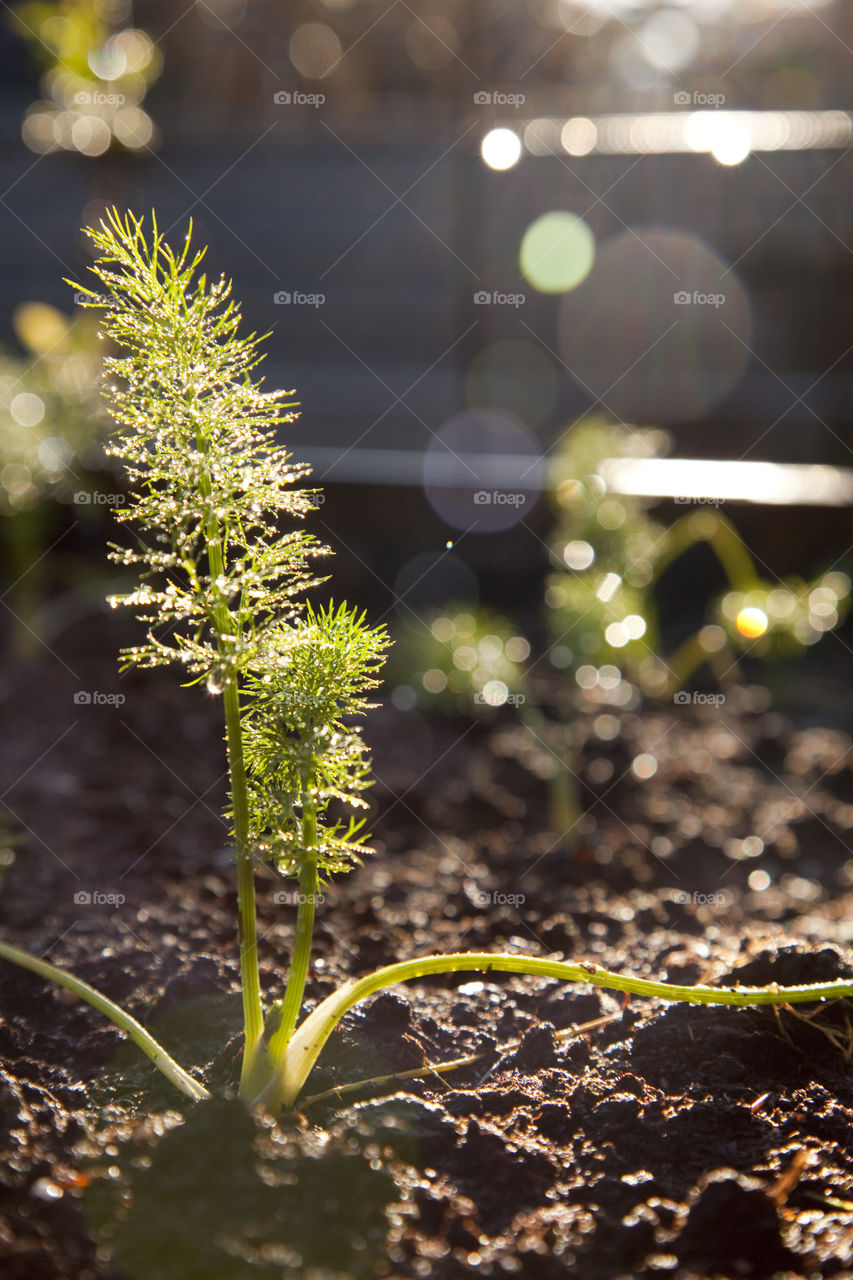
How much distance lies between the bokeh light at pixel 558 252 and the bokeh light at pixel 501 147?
130 cm

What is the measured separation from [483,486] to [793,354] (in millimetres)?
4869

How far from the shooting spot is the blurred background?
4.37m

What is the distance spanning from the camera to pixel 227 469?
4.16 ft

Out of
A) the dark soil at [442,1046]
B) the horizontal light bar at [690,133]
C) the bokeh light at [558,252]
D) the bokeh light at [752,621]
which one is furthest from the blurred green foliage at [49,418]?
the bokeh light at [558,252]

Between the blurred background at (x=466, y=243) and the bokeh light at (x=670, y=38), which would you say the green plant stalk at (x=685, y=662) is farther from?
the bokeh light at (x=670, y=38)

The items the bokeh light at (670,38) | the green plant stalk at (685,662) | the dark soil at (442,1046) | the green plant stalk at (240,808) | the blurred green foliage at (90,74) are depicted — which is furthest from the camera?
the bokeh light at (670,38)

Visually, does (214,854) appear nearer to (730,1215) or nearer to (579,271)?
(730,1215)

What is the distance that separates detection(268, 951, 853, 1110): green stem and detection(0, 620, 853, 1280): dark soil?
0.06m

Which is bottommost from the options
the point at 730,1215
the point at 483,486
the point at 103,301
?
the point at 730,1215

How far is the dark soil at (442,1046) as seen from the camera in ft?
3.59

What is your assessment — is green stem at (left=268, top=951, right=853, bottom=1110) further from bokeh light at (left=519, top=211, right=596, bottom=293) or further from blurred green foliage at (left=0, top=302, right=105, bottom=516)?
bokeh light at (left=519, top=211, right=596, bottom=293)

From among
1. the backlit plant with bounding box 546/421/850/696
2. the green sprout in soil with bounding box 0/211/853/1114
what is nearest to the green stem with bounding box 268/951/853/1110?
the green sprout in soil with bounding box 0/211/853/1114

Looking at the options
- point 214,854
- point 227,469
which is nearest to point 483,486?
point 214,854

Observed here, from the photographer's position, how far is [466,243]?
6.22 metres
